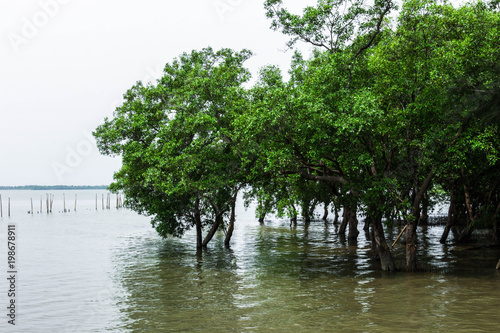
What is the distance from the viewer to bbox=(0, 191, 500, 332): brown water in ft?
51.0

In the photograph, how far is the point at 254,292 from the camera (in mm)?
20562

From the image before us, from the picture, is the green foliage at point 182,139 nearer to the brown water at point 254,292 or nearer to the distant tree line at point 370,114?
the distant tree line at point 370,114

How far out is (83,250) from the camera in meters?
39.4

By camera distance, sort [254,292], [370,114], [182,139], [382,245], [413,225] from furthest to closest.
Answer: [182,139], [382,245], [413,225], [254,292], [370,114]

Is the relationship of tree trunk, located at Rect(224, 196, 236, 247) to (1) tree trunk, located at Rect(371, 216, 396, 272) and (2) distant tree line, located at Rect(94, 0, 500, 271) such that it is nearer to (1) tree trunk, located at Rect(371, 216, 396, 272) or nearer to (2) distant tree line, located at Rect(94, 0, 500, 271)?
(2) distant tree line, located at Rect(94, 0, 500, 271)

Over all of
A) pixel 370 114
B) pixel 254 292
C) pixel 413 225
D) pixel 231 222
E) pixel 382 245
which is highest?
pixel 370 114

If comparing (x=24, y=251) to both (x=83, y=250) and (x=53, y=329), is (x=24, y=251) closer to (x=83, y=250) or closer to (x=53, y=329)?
(x=83, y=250)

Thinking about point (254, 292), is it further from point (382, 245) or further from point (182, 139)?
point (182, 139)

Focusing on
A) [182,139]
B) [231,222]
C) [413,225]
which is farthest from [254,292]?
[231,222]

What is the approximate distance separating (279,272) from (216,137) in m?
8.80

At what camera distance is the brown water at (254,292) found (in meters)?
15.5

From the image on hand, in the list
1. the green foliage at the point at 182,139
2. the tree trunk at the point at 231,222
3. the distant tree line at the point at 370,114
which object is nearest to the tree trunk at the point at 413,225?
the distant tree line at the point at 370,114

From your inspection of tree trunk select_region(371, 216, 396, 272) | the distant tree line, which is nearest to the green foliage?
the distant tree line

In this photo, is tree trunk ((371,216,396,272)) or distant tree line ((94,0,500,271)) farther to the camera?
tree trunk ((371,216,396,272))
